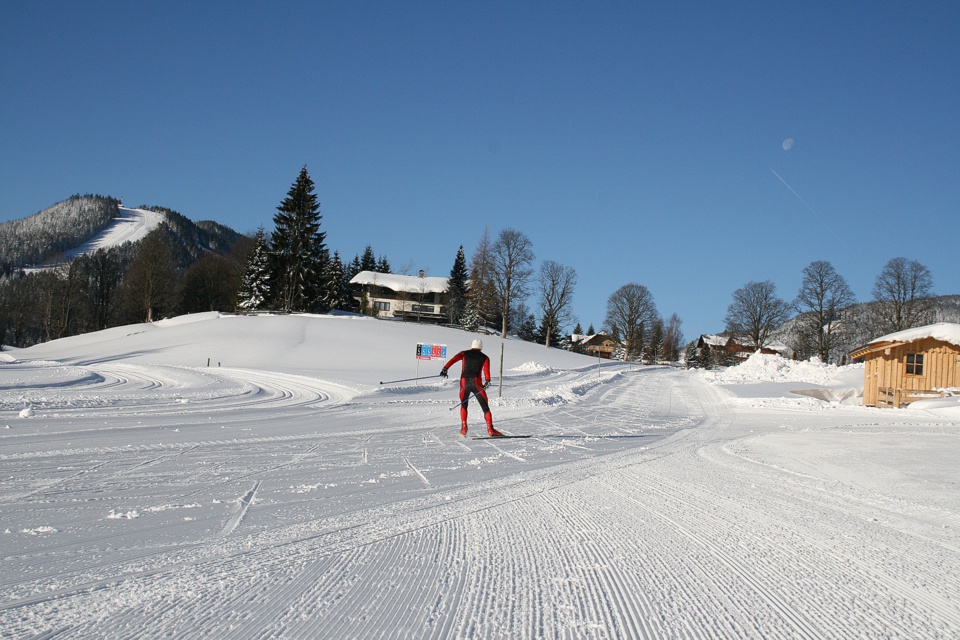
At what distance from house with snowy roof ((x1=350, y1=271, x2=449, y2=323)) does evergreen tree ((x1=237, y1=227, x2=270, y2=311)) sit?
2235cm

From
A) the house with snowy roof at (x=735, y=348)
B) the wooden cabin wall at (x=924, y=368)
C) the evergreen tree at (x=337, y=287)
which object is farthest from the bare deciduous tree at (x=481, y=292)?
the wooden cabin wall at (x=924, y=368)

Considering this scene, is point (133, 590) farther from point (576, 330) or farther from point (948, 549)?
point (576, 330)

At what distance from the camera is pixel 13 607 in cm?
271

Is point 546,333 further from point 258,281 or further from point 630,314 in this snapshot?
point 258,281

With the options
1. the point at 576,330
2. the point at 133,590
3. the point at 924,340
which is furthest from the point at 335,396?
the point at 576,330

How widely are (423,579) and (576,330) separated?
140 meters

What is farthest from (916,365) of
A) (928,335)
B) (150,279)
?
(150,279)

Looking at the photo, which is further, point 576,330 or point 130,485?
point 576,330

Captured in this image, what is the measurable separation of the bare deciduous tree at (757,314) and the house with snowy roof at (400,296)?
41.6 m

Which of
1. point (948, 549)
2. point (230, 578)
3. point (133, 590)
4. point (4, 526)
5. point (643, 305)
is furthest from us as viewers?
point (643, 305)

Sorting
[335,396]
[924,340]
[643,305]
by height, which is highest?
[643,305]

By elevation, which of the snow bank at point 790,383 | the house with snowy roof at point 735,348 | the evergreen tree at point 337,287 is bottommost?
the snow bank at point 790,383

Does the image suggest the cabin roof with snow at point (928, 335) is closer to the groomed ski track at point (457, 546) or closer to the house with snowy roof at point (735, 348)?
the groomed ski track at point (457, 546)

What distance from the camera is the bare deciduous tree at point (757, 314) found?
69.0 m
